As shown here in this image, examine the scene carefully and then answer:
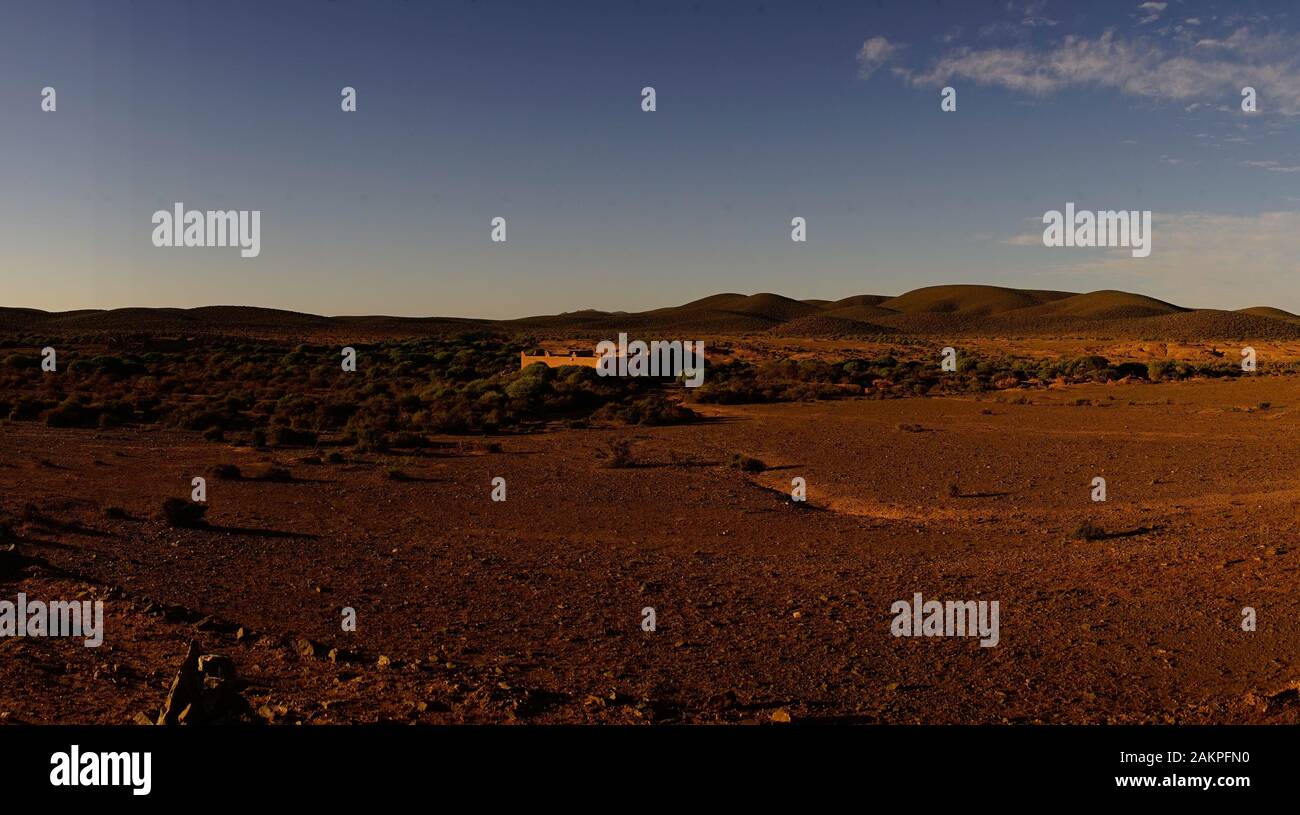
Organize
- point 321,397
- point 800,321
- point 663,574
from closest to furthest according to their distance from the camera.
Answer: point 663,574, point 321,397, point 800,321

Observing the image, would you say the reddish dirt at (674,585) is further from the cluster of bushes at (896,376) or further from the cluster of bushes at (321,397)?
the cluster of bushes at (896,376)

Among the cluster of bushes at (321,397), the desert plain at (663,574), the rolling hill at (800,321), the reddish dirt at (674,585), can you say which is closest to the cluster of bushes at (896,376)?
the cluster of bushes at (321,397)

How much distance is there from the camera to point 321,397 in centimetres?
3353

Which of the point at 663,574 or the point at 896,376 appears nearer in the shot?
the point at 663,574

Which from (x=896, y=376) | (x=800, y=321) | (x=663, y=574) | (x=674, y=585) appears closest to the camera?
(x=674, y=585)

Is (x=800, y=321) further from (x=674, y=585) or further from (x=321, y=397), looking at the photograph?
(x=674, y=585)

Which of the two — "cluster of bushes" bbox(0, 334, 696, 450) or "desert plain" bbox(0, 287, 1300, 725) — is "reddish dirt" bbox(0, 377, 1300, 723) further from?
"cluster of bushes" bbox(0, 334, 696, 450)

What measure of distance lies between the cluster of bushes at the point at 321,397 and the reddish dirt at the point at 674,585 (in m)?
6.14

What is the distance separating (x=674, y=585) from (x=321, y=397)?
2794 cm

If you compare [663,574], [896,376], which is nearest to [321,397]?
[896,376]

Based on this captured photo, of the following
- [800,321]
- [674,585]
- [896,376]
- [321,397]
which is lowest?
[674,585]

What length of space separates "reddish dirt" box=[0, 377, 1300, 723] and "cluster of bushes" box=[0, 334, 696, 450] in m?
6.14

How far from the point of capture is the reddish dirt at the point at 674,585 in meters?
6.08
